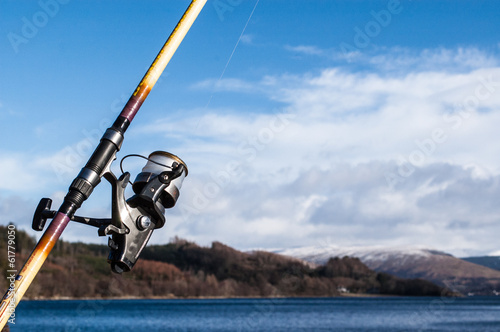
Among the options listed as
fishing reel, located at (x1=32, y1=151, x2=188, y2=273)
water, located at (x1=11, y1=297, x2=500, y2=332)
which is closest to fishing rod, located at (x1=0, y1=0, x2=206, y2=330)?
fishing reel, located at (x1=32, y1=151, x2=188, y2=273)

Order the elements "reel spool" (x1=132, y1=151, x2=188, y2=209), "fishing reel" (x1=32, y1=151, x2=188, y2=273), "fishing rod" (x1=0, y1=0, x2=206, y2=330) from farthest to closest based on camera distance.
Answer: "reel spool" (x1=132, y1=151, x2=188, y2=209) → "fishing reel" (x1=32, y1=151, x2=188, y2=273) → "fishing rod" (x1=0, y1=0, x2=206, y2=330)

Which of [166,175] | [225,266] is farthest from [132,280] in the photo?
[166,175]

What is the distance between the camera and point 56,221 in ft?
9.32

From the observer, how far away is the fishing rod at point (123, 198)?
277 cm

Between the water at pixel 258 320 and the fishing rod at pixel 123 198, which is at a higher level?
the water at pixel 258 320

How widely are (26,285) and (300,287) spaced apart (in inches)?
7585

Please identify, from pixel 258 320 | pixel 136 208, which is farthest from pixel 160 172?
pixel 258 320

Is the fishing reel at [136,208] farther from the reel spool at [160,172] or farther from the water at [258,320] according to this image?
the water at [258,320]

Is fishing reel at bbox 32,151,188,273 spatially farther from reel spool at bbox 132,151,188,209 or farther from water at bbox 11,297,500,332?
water at bbox 11,297,500,332

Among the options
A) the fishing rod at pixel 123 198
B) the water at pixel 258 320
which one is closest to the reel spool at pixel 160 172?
the fishing rod at pixel 123 198

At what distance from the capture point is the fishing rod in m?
2.77

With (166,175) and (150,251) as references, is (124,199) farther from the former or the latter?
(150,251)

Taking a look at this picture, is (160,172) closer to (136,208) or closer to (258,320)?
(136,208)

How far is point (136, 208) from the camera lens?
128 inches
